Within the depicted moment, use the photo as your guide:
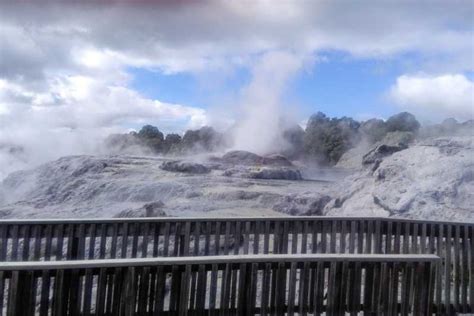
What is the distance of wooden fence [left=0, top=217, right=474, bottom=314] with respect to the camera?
5473 millimetres

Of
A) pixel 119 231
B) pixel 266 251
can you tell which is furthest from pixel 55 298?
pixel 266 251

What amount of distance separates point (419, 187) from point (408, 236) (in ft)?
11.4

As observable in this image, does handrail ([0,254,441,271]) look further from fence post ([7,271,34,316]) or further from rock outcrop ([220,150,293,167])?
rock outcrop ([220,150,293,167])

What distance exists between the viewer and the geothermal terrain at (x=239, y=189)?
9000mm

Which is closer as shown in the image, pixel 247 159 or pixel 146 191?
pixel 146 191

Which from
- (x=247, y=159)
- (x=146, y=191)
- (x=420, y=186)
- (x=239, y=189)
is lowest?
(x=146, y=191)

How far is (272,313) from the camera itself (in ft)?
14.6

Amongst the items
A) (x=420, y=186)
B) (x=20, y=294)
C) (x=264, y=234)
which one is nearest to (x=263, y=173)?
(x=420, y=186)

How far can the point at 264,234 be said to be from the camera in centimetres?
602

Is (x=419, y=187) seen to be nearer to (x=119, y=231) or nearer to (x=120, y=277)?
(x=119, y=231)

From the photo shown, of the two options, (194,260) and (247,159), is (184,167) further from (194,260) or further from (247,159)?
(194,260)

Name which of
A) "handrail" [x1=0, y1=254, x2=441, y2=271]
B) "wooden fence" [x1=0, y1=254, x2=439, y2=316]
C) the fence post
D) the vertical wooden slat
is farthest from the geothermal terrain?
the fence post

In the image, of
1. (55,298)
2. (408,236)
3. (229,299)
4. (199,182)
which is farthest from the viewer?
(199,182)

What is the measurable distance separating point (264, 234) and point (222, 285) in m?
1.76
